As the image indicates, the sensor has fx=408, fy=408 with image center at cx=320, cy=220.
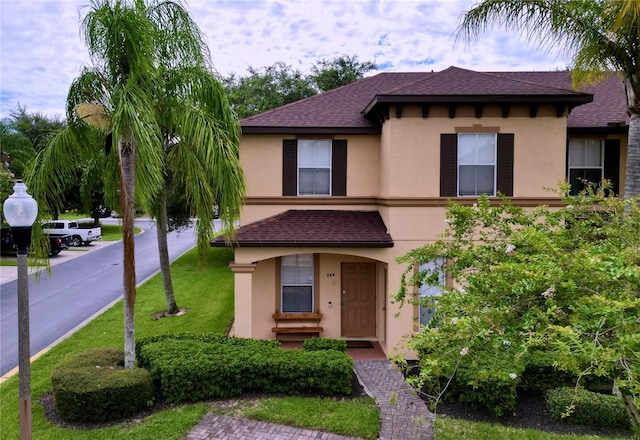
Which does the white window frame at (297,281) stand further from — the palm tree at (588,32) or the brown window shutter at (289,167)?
the palm tree at (588,32)

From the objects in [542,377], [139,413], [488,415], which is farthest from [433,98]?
[139,413]

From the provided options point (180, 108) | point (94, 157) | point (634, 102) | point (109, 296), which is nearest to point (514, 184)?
point (634, 102)

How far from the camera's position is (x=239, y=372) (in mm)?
7910

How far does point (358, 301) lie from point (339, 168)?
3967 mm

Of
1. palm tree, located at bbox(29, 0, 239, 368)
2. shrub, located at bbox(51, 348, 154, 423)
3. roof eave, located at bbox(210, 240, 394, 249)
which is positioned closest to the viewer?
shrub, located at bbox(51, 348, 154, 423)

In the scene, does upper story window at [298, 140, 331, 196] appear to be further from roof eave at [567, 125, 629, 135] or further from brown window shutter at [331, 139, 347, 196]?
roof eave at [567, 125, 629, 135]

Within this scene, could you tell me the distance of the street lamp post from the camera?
192 inches

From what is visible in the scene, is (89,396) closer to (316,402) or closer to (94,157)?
(316,402)

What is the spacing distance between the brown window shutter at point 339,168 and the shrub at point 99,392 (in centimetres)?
685

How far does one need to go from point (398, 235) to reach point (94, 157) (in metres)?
7.32

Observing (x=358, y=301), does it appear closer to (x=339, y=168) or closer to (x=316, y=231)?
(x=316, y=231)

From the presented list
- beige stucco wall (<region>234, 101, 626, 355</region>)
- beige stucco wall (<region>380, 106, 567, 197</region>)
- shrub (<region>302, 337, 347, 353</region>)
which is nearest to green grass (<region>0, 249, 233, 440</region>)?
beige stucco wall (<region>234, 101, 626, 355</region>)

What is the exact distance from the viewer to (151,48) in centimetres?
768

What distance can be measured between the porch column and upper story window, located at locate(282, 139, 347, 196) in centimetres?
269
